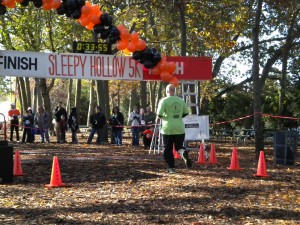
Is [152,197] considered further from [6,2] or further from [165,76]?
[6,2]

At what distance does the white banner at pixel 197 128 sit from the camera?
13.8 metres

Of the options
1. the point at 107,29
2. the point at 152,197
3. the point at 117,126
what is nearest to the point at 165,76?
the point at 107,29

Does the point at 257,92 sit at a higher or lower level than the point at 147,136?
higher

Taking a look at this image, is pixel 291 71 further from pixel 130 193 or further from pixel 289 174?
pixel 130 193

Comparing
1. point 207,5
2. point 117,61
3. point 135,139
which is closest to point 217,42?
point 207,5

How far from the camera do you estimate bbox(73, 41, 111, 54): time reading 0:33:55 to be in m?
14.0

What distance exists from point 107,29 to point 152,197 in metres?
6.32

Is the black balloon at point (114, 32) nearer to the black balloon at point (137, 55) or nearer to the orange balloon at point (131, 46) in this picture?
the orange balloon at point (131, 46)

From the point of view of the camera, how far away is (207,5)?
18953 millimetres

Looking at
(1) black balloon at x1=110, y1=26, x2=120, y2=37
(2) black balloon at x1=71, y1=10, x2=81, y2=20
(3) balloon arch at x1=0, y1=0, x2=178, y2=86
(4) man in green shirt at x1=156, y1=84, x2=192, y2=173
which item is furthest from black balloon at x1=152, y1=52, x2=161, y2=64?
(4) man in green shirt at x1=156, y1=84, x2=192, y2=173

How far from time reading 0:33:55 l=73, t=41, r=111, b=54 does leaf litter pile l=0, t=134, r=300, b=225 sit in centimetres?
399

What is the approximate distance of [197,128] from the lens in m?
13.8

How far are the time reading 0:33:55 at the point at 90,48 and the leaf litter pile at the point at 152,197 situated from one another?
157 inches

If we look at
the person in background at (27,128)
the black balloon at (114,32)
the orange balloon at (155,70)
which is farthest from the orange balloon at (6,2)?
the person in background at (27,128)
